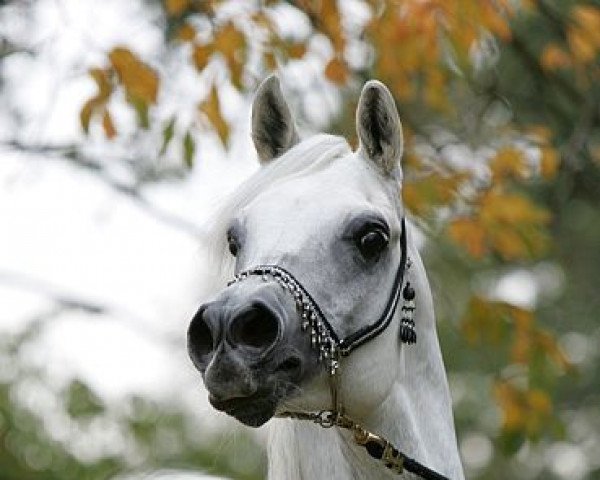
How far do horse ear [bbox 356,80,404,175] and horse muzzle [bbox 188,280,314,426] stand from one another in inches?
26.6

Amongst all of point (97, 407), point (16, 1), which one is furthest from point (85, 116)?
point (97, 407)

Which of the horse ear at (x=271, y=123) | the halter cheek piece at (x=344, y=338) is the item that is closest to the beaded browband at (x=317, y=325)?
the halter cheek piece at (x=344, y=338)

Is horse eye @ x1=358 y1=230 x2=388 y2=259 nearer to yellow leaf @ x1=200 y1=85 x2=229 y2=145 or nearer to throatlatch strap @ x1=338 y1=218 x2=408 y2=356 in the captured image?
throatlatch strap @ x1=338 y1=218 x2=408 y2=356

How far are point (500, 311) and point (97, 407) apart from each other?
7359mm

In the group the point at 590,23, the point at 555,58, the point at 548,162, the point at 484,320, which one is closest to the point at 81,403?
the point at 555,58

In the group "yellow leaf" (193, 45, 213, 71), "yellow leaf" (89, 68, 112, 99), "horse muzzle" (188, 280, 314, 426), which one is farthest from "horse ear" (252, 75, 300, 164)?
"yellow leaf" (193, 45, 213, 71)

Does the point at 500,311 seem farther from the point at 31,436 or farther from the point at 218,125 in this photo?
the point at 31,436

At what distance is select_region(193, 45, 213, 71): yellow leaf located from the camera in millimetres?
6391

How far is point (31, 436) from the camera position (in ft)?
46.4

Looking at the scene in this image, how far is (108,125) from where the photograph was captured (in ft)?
20.5

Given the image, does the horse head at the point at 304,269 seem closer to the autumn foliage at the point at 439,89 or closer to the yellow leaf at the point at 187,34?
the autumn foliage at the point at 439,89

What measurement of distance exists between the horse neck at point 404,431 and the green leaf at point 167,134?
2699 millimetres

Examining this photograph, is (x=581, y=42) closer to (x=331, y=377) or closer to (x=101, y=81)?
(x=101, y=81)

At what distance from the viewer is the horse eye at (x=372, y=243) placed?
3490 millimetres
